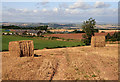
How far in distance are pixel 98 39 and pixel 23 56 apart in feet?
54.6

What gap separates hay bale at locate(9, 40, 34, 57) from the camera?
14.6 meters

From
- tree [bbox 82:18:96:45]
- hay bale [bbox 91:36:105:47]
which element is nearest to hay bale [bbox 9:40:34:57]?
hay bale [bbox 91:36:105:47]

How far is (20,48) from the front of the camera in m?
14.6

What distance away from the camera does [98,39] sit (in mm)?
26562

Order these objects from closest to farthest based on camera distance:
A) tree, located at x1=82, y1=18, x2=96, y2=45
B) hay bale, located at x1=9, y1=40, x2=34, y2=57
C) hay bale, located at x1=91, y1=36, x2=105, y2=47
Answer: hay bale, located at x1=9, y1=40, x2=34, y2=57 → hay bale, located at x1=91, y1=36, x2=105, y2=47 → tree, located at x1=82, y1=18, x2=96, y2=45

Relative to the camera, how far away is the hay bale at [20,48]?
14.6 m

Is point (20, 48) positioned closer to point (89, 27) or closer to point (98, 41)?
point (98, 41)

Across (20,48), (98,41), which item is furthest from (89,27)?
(20,48)

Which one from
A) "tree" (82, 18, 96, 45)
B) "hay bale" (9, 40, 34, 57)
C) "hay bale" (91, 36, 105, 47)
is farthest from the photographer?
"tree" (82, 18, 96, 45)

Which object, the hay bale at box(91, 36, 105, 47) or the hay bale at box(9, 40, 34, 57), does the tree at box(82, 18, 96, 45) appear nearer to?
the hay bale at box(91, 36, 105, 47)

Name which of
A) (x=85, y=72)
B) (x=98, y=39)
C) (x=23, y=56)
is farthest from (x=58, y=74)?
(x=98, y=39)

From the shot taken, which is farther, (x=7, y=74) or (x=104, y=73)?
(x=104, y=73)

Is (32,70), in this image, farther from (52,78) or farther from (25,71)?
(52,78)

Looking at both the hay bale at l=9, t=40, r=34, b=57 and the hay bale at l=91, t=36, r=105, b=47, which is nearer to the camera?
the hay bale at l=9, t=40, r=34, b=57
